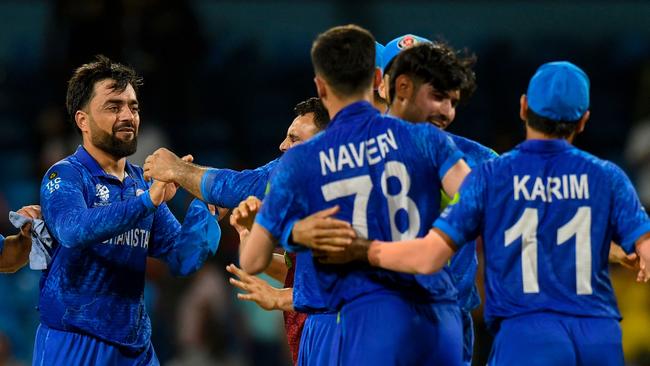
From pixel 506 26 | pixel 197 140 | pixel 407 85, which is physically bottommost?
pixel 197 140

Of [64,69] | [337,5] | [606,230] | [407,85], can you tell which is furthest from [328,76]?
[337,5]

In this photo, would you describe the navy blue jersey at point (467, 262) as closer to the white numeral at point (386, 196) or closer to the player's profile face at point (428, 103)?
the player's profile face at point (428, 103)

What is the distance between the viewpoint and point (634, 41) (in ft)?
42.8

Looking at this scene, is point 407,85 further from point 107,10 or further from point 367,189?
point 107,10

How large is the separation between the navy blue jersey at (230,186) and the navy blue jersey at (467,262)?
1.15 metres

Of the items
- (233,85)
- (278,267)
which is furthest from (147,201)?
(233,85)

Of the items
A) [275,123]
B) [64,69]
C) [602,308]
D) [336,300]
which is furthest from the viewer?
[275,123]

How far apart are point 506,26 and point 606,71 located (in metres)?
1.38

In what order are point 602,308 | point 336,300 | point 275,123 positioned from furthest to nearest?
point 275,123 < point 336,300 < point 602,308

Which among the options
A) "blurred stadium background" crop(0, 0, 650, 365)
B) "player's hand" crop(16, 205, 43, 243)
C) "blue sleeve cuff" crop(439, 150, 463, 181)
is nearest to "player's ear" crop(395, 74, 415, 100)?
"blue sleeve cuff" crop(439, 150, 463, 181)

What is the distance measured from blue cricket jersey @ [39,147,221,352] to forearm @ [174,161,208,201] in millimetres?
254

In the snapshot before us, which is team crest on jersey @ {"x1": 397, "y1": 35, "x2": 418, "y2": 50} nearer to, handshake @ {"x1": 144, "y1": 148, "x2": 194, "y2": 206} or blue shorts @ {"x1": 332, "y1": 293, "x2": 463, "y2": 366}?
handshake @ {"x1": 144, "y1": 148, "x2": 194, "y2": 206}

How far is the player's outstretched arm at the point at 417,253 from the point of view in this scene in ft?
14.7

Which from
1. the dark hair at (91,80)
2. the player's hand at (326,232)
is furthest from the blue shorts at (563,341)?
the dark hair at (91,80)
